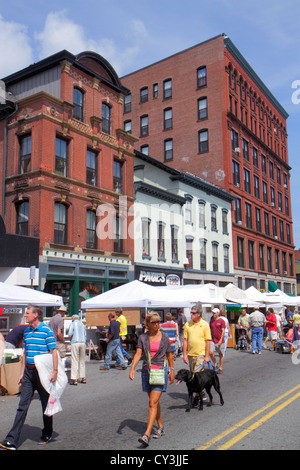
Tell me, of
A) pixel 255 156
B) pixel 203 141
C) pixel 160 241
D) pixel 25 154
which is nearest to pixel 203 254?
pixel 160 241

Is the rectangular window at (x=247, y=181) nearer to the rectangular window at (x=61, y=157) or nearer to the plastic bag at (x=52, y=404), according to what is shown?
the rectangular window at (x=61, y=157)

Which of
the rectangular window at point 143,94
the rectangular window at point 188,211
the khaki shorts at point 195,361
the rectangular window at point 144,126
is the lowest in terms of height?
the khaki shorts at point 195,361

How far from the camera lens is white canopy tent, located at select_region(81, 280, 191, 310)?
15.3 m

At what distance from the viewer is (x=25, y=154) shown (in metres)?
22.4

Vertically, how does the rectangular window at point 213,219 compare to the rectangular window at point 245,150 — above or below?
below

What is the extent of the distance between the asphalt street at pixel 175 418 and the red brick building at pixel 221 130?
3043cm

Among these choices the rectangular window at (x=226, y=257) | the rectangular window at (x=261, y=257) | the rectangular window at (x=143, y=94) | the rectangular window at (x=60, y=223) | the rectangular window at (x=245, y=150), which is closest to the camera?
the rectangular window at (x=60, y=223)

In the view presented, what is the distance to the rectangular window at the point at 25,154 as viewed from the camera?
22.2 meters

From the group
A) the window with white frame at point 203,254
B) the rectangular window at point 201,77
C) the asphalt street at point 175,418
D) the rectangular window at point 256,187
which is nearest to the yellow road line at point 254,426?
the asphalt street at point 175,418

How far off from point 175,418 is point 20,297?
6579 mm

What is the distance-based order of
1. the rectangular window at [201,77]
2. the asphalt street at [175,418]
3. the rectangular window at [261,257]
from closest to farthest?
the asphalt street at [175,418]
the rectangular window at [201,77]
the rectangular window at [261,257]

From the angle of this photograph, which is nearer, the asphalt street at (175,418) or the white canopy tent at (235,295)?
the asphalt street at (175,418)

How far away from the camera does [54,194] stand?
21812mm

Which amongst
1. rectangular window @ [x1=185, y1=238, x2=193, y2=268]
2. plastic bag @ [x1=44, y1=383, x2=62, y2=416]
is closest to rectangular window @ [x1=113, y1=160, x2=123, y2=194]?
rectangular window @ [x1=185, y1=238, x2=193, y2=268]
